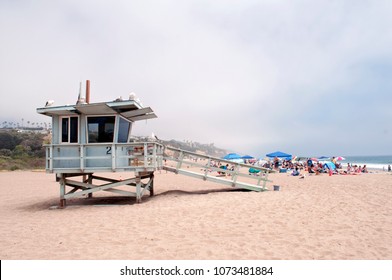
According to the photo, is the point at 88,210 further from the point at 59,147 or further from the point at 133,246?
the point at 133,246

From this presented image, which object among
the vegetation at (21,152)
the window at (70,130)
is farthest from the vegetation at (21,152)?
the window at (70,130)

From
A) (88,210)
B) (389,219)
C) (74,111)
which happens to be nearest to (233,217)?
(389,219)

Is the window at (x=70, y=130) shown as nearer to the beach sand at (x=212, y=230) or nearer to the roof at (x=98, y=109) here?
the roof at (x=98, y=109)

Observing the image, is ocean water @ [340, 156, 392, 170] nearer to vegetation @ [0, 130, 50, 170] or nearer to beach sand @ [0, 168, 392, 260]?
beach sand @ [0, 168, 392, 260]

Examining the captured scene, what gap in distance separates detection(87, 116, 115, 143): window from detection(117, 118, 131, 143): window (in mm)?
407

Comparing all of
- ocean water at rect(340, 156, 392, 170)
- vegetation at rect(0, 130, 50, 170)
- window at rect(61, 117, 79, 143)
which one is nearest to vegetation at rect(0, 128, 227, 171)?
vegetation at rect(0, 130, 50, 170)

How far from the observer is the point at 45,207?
11.4m

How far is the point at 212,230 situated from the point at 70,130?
25.5ft

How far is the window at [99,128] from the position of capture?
435 inches

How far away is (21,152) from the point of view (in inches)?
2176

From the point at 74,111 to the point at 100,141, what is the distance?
1.59 m

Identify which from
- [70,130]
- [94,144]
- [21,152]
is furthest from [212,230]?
[21,152]

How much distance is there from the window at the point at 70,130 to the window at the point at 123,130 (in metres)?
1.74

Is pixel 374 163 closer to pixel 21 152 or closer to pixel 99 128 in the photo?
pixel 99 128
